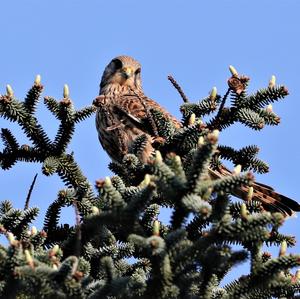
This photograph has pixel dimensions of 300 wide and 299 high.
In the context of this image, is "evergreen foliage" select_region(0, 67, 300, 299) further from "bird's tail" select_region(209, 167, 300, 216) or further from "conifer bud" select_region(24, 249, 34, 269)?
"bird's tail" select_region(209, 167, 300, 216)

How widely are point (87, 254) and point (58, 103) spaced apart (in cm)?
75

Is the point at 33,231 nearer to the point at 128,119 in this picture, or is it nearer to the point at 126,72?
the point at 128,119

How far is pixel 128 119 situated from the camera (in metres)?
6.29

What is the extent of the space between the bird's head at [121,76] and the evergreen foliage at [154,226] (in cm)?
383

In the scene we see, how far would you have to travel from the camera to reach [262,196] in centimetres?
547

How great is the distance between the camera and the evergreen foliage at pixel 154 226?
2.83m

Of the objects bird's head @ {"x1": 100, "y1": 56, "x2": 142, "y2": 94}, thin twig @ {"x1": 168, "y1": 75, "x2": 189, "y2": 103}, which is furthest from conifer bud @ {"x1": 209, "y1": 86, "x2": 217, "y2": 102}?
bird's head @ {"x1": 100, "y1": 56, "x2": 142, "y2": 94}

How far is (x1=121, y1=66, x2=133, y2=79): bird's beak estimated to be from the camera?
820cm

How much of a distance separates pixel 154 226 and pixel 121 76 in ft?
17.6

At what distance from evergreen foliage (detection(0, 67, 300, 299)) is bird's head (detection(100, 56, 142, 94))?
12.6ft

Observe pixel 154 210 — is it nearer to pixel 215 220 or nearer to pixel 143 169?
pixel 143 169

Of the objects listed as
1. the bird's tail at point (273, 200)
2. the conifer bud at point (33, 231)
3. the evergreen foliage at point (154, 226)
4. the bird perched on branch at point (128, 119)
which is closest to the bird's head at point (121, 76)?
the bird perched on branch at point (128, 119)

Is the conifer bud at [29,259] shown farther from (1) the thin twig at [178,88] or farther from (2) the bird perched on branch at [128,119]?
(1) the thin twig at [178,88]

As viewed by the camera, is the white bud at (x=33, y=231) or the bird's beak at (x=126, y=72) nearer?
the white bud at (x=33, y=231)
